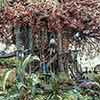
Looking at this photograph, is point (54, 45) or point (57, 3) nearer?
point (57, 3)

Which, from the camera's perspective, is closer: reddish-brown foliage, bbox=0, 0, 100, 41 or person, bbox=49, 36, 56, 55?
reddish-brown foliage, bbox=0, 0, 100, 41

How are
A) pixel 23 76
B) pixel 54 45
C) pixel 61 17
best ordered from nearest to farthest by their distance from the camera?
1. pixel 23 76
2. pixel 61 17
3. pixel 54 45

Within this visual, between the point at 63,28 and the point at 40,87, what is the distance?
47.3 inches

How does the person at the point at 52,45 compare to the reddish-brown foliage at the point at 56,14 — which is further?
the person at the point at 52,45

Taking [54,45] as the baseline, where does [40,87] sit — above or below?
below

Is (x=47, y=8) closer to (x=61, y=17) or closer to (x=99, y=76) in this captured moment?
(x=61, y=17)

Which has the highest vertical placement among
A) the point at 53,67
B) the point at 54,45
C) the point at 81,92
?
the point at 54,45

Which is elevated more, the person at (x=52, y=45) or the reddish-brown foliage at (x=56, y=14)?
the reddish-brown foliage at (x=56, y=14)

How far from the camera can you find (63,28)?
646 centimetres

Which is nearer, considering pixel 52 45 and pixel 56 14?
pixel 56 14

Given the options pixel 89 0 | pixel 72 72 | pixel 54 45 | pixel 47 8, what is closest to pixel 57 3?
pixel 47 8

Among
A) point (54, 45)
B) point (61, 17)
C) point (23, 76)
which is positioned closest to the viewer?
point (23, 76)

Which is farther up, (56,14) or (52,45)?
(56,14)

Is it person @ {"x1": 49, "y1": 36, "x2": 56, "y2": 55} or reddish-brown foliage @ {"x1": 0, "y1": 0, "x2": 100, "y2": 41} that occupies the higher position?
reddish-brown foliage @ {"x1": 0, "y1": 0, "x2": 100, "y2": 41}
